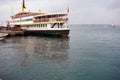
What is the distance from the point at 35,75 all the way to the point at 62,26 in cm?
3558

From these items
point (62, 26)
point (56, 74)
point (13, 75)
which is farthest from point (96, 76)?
point (62, 26)

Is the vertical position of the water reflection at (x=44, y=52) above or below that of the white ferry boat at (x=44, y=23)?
below

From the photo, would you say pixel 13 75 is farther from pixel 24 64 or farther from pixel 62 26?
pixel 62 26

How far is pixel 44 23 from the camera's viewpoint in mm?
55312

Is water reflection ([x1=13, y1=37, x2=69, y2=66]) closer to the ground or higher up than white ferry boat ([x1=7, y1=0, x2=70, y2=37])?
closer to the ground

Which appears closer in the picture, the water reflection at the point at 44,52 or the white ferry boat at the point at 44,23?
the water reflection at the point at 44,52

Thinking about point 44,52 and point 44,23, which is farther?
point 44,23

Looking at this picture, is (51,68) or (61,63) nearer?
(51,68)

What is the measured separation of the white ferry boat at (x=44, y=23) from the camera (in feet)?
172

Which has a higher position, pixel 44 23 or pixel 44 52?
pixel 44 23

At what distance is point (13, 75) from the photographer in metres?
18.1

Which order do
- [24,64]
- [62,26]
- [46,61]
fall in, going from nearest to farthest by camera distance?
[24,64] → [46,61] → [62,26]

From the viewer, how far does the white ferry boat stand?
2062 inches

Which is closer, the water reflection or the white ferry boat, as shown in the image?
the water reflection
